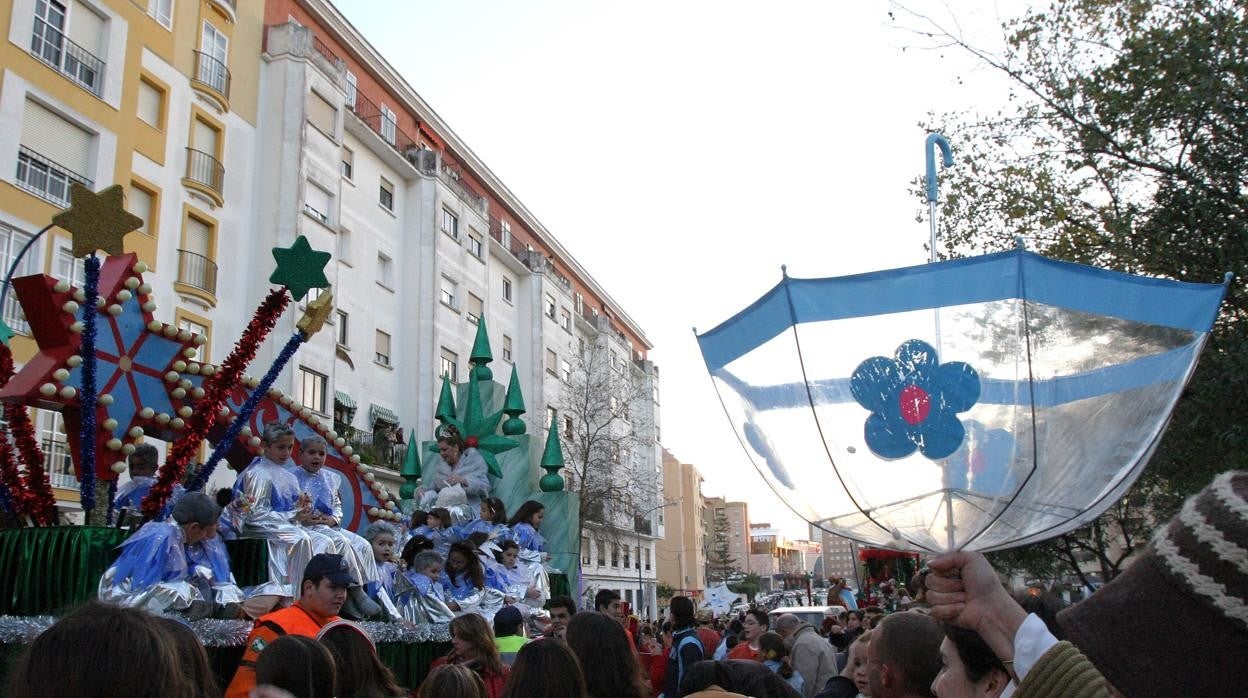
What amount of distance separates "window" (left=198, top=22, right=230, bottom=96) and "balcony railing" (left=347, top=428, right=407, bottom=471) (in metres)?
9.74

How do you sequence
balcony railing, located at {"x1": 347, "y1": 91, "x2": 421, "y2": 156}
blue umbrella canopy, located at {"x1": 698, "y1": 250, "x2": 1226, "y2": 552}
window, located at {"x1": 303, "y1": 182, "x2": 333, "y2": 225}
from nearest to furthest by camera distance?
blue umbrella canopy, located at {"x1": 698, "y1": 250, "x2": 1226, "y2": 552}, window, located at {"x1": 303, "y1": 182, "x2": 333, "y2": 225}, balcony railing, located at {"x1": 347, "y1": 91, "x2": 421, "y2": 156}

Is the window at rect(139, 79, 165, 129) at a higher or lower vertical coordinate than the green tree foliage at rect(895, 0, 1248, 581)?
higher

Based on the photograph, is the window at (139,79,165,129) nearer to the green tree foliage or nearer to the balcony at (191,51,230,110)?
the balcony at (191,51,230,110)

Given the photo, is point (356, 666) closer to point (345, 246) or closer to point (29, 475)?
point (29, 475)

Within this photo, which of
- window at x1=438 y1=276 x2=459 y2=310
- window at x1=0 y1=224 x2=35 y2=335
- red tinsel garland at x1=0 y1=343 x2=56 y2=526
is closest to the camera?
red tinsel garland at x1=0 y1=343 x2=56 y2=526

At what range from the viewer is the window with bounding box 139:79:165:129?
22.5 m

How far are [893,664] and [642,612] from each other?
2185 inches

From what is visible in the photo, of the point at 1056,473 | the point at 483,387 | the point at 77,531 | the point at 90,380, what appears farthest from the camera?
the point at 483,387

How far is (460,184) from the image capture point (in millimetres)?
38094

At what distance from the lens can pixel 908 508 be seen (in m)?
2.93

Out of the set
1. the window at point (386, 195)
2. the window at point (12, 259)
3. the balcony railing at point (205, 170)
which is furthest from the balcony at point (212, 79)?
the window at point (386, 195)

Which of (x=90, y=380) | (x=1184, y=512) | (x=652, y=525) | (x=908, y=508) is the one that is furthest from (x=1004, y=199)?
(x=652, y=525)

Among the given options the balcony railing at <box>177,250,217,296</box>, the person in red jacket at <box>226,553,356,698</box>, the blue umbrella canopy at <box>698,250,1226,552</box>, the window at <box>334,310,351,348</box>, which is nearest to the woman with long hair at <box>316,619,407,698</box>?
the person in red jacket at <box>226,553,356,698</box>

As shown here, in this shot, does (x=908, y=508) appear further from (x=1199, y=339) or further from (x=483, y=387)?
(x=483, y=387)
